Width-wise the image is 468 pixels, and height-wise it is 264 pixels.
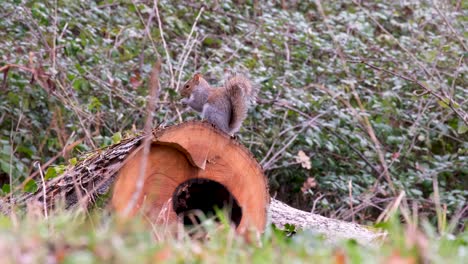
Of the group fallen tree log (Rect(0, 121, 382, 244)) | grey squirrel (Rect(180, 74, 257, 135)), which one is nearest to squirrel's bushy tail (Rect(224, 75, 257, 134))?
grey squirrel (Rect(180, 74, 257, 135))

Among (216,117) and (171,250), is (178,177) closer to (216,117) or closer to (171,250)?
(216,117)

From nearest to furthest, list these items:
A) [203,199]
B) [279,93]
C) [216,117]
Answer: [203,199] < [216,117] < [279,93]

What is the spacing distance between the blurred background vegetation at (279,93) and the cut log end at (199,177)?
1.98m

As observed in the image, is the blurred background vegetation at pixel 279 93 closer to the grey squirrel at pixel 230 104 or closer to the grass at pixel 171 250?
the grey squirrel at pixel 230 104

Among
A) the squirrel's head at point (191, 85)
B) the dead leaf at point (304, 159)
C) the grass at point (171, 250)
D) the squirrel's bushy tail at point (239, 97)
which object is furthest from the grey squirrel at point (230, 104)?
the grass at point (171, 250)

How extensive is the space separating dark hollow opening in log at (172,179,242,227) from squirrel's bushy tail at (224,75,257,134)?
2.15 feet

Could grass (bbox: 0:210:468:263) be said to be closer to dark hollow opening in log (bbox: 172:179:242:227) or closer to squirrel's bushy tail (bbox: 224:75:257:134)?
dark hollow opening in log (bbox: 172:179:242:227)

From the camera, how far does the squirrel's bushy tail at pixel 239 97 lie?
169 inches

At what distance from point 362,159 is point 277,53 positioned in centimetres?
125

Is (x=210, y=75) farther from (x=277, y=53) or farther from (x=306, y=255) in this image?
(x=306, y=255)

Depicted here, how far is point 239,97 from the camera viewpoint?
4.31 m

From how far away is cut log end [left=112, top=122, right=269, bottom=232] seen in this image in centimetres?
353

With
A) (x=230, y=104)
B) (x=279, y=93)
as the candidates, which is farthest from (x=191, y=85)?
(x=279, y=93)

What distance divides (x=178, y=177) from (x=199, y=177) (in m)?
0.09
